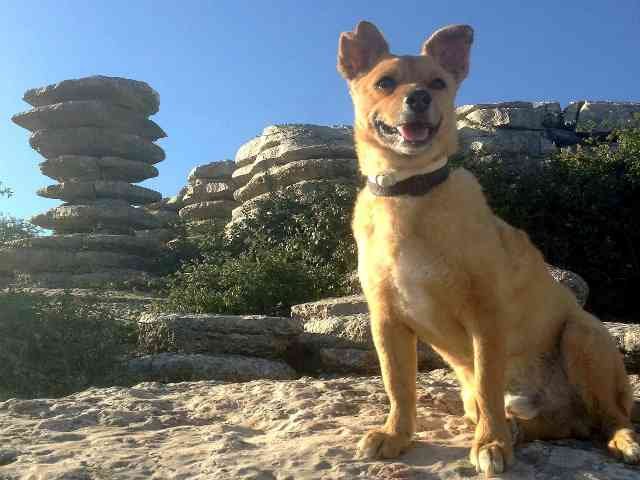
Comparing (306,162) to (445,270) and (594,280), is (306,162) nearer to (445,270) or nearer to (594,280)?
(594,280)

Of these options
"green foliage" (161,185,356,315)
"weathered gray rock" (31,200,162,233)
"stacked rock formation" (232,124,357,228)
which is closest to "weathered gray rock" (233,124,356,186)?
"stacked rock formation" (232,124,357,228)

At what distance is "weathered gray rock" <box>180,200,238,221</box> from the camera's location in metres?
22.1

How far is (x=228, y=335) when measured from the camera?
7.33 metres

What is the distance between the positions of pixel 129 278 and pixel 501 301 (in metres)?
15.5

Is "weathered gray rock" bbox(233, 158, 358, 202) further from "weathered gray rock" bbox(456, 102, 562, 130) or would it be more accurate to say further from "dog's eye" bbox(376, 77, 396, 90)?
"dog's eye" bbox(376, 77, 396, 90)

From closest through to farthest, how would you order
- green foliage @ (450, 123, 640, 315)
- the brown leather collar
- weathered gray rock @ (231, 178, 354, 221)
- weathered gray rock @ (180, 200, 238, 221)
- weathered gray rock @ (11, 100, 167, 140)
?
the brown leather collar → green foliage @ (450, 123, 640, 315) → weathered gray rock @ (231, 178, 354, 221) → weathered gray rock @ (180, 200, 238, 221) → weathered gray rock @ (11, 100, 167, 140)

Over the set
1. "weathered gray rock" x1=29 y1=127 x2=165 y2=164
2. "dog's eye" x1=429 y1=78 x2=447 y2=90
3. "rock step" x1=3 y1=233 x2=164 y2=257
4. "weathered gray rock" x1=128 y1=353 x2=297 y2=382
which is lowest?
"weathered gray rock" x1=128 y1=353 x2=297 y2=382

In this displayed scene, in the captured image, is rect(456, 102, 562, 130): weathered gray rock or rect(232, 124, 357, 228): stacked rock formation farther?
rect(456, 102, 562, 130): weathered gray rock

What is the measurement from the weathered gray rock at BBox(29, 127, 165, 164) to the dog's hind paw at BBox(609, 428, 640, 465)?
22.1 metres

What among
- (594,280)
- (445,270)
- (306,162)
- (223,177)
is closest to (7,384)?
(445,270)

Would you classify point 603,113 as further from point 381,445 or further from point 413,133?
point 381,445

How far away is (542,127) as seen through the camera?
18.9m

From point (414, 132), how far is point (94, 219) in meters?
18.9

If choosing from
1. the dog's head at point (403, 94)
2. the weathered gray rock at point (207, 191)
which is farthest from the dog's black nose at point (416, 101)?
the weathered gray rock at point (207, 191)
